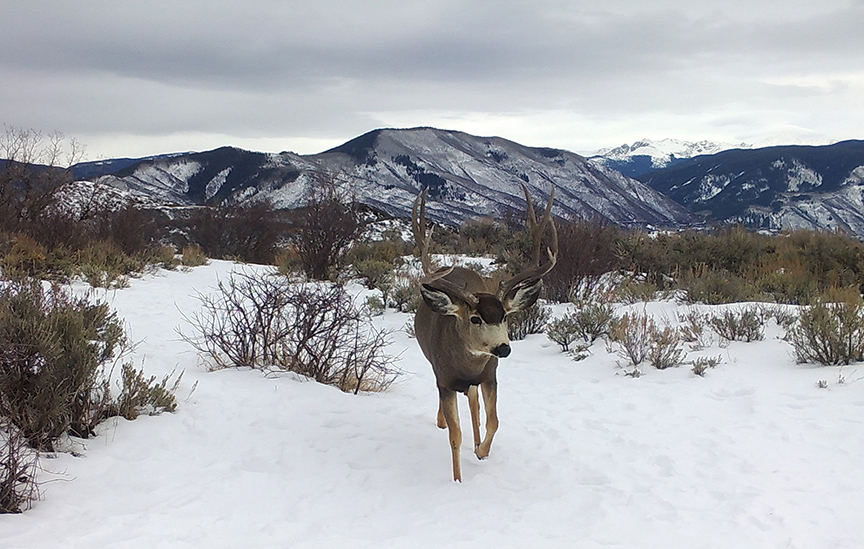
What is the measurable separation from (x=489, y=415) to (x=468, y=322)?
3.52 feet

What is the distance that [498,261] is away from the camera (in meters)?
16.5

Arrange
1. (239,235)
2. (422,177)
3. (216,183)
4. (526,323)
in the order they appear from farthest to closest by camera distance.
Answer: (422,177) < (216,183) < (239,235) < (526,323)

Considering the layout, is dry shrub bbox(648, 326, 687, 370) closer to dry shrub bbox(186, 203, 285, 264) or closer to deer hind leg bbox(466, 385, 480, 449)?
deer hind leg bbox(466, 385, 480, 449)

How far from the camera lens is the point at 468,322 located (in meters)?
3.91

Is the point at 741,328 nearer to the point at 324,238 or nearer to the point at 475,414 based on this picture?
the point at 475,414

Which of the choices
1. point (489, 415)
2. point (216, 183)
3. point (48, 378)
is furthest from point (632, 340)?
point (216, 183)

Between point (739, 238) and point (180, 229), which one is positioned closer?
point (739, 238)

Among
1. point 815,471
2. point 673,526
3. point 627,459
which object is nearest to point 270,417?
point 627,459

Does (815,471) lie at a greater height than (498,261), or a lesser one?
lesser

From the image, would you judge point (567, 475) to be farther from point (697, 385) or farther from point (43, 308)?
point (43, 308)

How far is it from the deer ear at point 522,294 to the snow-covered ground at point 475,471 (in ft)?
4.43

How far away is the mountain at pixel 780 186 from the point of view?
3701 inches

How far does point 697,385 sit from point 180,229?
25537mm

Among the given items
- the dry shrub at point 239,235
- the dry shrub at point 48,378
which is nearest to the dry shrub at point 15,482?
the dry shrub at point 48,378
